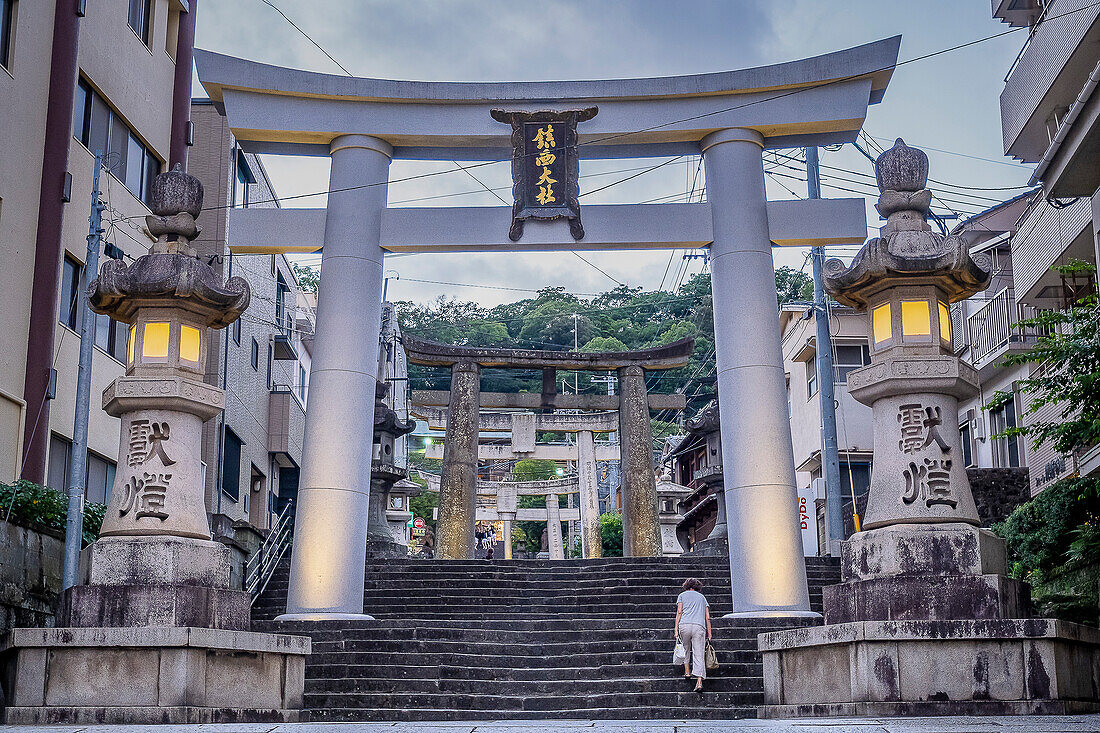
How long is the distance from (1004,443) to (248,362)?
17683 mm

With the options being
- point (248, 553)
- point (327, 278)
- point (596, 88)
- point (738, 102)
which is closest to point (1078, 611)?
point (738, 102)

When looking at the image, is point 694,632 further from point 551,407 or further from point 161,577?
point 551,407

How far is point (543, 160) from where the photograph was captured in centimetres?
1639

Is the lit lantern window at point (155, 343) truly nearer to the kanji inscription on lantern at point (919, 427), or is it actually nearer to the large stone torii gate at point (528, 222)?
the large stone torii gate at point (528, 222)

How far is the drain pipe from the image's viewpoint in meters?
15.2

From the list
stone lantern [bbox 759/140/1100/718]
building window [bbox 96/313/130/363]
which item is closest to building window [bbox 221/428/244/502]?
building window [bbox 96/313/130/363]

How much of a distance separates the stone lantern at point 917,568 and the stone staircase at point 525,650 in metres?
1.77

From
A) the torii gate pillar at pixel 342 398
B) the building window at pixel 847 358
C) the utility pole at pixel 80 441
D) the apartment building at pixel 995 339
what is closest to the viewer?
the utility pole at pixel 80 441

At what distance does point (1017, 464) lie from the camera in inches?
981

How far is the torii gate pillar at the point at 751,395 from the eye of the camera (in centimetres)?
1473

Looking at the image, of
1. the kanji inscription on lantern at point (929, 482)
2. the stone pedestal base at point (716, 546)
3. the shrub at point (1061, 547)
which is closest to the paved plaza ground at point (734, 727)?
the kanji inscription on lantern at point (929, 482)

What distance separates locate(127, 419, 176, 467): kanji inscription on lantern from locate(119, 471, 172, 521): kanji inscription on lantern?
157 mm

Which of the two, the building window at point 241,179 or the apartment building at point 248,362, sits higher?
the building window at point 241,179

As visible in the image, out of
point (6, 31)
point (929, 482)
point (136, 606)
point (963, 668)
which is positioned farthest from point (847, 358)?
point (136, 606)
